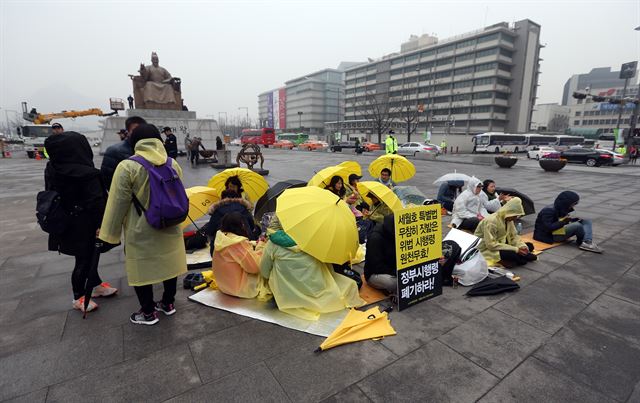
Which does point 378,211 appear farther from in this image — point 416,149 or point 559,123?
point 559,123

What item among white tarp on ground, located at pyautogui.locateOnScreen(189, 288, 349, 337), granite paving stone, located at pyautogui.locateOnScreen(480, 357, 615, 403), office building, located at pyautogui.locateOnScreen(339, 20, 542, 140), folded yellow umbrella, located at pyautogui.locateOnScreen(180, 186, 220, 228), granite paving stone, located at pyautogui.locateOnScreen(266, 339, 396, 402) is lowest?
granite paving stone, located at pyautogui.locateOnScreen(480, 357, 615, 403)

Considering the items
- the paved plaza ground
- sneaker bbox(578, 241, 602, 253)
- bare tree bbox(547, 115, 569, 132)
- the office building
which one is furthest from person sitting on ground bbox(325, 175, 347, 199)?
bare tree bbox(547, 115, 569, 132)

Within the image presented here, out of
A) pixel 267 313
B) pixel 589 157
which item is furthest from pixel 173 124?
pixel 589 157

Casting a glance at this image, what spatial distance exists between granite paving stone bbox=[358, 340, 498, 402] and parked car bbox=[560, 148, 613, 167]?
2693 cm

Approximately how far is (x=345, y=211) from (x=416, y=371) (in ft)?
4.88

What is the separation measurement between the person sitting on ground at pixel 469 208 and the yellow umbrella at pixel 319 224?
13.1 ft

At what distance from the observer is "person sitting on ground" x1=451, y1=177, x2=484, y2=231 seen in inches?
246

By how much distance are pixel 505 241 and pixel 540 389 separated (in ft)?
9.51

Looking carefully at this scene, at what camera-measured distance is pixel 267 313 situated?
Answer: 3.33 metres

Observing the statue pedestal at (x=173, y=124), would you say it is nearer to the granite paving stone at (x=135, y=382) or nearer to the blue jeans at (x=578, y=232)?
the granite paving stone at (x=135, y=382)

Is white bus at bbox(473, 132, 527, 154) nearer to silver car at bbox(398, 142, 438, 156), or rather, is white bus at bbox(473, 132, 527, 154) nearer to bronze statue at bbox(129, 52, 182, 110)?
silver car at bbox(398, 142, 438, 156)

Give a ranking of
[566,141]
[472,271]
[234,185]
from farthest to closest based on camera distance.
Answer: [566,141] → [234,185] → [472,271]

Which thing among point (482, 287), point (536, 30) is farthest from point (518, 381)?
point (536, 30)

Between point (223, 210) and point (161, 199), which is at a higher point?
point (161, 199)
